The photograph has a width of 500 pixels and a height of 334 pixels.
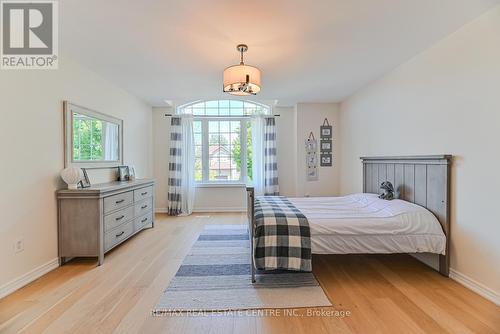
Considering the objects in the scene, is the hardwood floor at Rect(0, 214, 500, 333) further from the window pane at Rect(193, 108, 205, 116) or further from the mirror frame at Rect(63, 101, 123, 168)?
the window pane at Rect(193, 108, 205, 116)

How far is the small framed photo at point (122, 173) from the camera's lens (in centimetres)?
394

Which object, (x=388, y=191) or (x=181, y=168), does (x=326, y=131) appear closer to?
(x=388, y=191)

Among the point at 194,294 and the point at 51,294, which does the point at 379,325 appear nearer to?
the point at 194,294

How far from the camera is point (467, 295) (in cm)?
210

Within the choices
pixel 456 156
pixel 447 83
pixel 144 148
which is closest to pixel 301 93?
pixel 447 83

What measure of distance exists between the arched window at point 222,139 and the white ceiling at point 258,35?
1812 mm

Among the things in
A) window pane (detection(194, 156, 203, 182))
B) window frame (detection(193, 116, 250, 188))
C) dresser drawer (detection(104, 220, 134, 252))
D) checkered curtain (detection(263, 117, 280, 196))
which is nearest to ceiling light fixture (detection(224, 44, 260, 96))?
dresser drawer (detection(104, 220, 134, 252))

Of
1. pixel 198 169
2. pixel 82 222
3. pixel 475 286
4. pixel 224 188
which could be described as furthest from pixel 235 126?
pixel 475 286

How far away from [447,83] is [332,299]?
2257 mm

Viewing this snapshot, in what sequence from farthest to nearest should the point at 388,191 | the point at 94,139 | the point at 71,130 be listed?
the point at 94,139 < the point at 388,191 < the point at 71,130

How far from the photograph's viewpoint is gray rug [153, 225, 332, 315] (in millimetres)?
1998

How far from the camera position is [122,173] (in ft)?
13.0

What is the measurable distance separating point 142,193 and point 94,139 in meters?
1.01

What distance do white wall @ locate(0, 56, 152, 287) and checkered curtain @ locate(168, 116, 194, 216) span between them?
2.11 meters
